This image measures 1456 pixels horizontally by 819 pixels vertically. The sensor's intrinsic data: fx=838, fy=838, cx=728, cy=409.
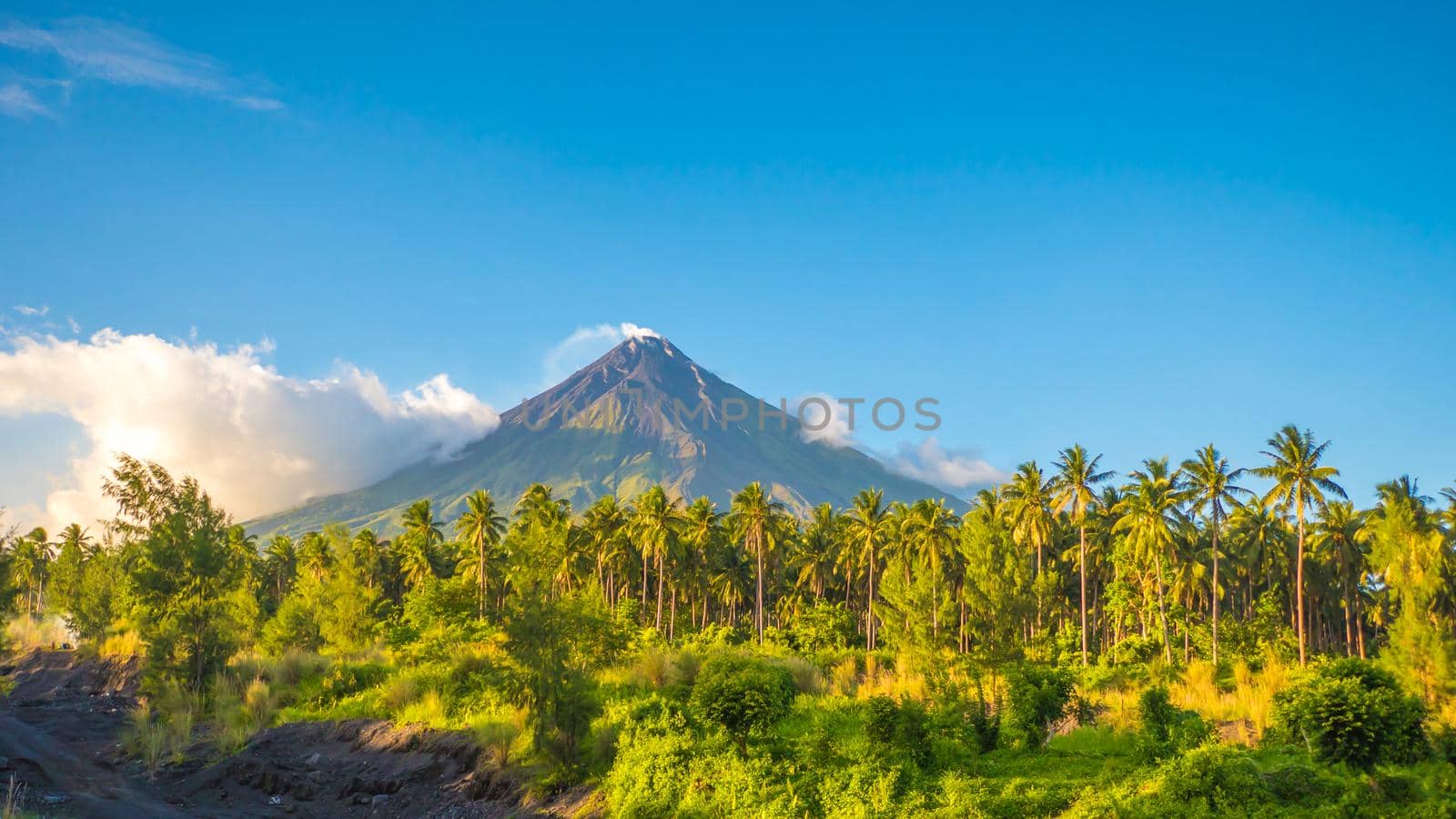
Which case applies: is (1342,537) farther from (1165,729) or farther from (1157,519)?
(1165,729)

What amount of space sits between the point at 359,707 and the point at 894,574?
20348 millimetres

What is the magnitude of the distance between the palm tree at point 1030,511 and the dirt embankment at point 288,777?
45.4 metres

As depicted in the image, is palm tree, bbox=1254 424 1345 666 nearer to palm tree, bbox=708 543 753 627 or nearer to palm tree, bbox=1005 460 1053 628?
palm tree, bbox=1005 460 1053 628

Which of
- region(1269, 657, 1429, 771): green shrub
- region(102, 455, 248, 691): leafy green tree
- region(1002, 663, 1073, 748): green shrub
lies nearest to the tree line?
region(102, 455, 248, 691): leafy green tree

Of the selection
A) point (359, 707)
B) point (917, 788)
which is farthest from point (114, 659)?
point (917, 788)

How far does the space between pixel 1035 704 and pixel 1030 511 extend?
42472mm

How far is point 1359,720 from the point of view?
13.9 m

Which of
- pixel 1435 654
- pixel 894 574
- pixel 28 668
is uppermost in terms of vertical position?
pixel 894 574

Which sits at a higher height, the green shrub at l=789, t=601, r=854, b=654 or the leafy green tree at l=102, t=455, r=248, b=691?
the leafy green tree at l=102, t=455, r=248, b=691

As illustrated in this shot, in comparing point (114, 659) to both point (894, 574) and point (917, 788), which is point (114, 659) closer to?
point (894, 574)

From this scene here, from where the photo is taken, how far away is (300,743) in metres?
27.4

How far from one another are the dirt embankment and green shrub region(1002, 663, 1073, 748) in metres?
11.2

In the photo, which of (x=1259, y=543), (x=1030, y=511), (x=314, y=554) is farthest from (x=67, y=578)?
(x=1259, y=543)

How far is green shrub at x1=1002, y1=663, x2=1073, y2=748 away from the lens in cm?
2098
